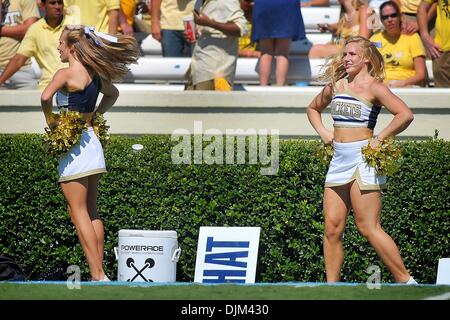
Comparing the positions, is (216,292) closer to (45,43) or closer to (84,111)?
(84,111)

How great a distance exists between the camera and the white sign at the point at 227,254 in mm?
9297

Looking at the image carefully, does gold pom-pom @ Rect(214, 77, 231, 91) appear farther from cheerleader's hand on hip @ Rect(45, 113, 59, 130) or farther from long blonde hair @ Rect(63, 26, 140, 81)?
cheerleader's hand on hip @ Rect(45, 113, 59, 130)

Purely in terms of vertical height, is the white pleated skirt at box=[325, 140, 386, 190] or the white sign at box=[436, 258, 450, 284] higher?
the white pleated skirt at box=[325, 140, 386, 190]

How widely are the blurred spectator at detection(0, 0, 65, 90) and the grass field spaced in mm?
3576

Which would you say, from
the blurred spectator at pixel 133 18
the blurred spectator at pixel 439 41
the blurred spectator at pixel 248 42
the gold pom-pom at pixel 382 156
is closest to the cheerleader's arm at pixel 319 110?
the gold pom-pom at pixel 382 156

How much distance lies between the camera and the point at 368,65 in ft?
27.0

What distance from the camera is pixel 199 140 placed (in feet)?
31.1

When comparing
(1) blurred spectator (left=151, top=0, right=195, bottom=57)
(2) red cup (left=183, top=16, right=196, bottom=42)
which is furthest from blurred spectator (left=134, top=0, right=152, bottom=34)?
(2) red cup (left=183, top=16, right=196, bottom=42)

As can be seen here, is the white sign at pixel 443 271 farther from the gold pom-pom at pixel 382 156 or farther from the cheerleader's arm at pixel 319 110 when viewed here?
the cheerleader's arm at pixel 319 110

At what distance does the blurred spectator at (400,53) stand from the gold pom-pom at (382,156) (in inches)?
121

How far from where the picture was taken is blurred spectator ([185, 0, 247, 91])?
10891 mm

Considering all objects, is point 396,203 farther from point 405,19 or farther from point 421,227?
point 405,19

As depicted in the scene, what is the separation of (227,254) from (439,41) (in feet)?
11.3

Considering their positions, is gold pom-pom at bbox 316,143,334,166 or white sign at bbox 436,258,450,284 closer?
gold pom-pom at bbox 316,143,334,166
